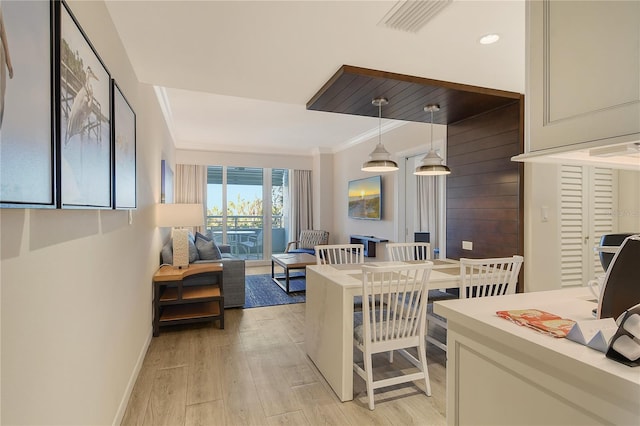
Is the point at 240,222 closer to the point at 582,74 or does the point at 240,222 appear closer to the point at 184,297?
the point at 184,297

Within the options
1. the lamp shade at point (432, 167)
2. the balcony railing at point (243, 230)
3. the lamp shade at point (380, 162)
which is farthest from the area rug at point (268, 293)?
the lamp shade at point (432, 167)

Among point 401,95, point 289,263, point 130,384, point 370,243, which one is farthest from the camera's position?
point 370,243

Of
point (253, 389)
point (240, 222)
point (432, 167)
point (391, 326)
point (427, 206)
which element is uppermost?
point (432, 167)

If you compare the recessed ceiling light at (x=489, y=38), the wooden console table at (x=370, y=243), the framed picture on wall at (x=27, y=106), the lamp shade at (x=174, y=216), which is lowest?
the wooden console table at (x=370, y=243)

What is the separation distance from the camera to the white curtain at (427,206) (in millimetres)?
5742

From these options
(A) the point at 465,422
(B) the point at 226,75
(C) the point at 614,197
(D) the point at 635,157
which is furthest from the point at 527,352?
(C) the point at 614,197

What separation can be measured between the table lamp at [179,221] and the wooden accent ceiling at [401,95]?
174cm

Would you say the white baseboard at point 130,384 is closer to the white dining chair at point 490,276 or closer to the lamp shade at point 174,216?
the lamp shade at point 174,216

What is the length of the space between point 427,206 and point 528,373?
5.14 metres

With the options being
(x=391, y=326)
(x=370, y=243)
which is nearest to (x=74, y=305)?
(x=391, y=326)

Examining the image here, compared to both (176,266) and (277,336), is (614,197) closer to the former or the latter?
(277,336)

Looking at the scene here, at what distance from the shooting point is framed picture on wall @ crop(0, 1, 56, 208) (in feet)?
2.46

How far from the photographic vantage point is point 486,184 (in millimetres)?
3266

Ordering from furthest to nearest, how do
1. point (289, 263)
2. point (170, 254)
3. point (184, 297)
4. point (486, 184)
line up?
point (289, 263) → point (170, 254) → point (184, 297) → point (486, 184)
